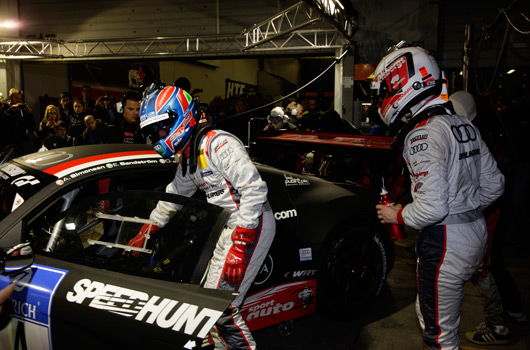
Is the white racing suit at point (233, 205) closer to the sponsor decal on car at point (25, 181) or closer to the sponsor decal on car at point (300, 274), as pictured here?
the sponsor decal on car at point (300, 274)

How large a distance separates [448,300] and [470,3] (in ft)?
38.9

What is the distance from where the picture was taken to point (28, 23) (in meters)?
15.7

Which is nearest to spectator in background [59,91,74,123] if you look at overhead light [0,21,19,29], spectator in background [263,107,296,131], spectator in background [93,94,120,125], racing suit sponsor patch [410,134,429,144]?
spectator in background [93,94,120,125]

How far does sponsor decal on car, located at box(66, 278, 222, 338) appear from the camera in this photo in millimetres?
1684

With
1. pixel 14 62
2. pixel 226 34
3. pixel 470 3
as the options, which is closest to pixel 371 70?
pixel 470 3

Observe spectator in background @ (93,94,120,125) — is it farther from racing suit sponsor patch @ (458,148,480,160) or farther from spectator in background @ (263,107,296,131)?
racing suit sponsor patch @ (458,148,480,160)

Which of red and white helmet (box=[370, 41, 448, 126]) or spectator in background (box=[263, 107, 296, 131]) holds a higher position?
red and white helmet (box=[370, 41, 448, 126])

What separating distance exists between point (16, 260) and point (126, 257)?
44 cm

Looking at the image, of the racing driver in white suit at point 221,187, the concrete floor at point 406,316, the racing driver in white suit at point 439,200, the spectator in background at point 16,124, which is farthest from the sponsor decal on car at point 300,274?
the spectator in background at point 16,124

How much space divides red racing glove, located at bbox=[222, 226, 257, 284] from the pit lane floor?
0.93 metres

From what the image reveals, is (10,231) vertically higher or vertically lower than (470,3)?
lower

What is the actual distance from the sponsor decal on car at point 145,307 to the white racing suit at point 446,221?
1.07 m

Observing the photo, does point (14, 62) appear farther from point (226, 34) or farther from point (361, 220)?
point (361, 220)

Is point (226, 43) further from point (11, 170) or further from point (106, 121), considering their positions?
point (11, 170)
